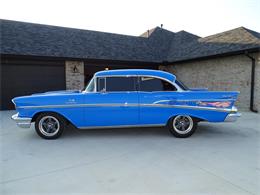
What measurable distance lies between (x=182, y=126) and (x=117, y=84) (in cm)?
207

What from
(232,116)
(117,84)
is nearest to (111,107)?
(117,84)

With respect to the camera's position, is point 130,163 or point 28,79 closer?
point 130,163

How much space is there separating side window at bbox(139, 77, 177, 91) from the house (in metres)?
6.10

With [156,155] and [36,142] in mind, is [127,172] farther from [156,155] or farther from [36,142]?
[36,142]

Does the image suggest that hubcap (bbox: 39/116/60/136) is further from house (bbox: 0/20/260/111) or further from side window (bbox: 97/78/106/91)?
house (bbox: 0/20/260/111)

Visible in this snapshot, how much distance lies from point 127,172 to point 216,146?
7.64 feet

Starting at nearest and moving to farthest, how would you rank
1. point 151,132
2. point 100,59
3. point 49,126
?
point 49,126, point 151,132, point 100,59

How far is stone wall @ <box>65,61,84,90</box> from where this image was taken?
11098mm

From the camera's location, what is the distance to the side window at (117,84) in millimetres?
Answer: 4648

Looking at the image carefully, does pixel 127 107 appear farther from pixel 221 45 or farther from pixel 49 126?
pixel 221 45

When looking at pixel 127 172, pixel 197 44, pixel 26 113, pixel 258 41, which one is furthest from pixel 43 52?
pixel 258 41

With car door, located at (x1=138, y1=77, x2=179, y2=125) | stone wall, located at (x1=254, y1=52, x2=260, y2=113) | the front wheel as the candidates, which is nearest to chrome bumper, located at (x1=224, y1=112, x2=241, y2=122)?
the front wheel

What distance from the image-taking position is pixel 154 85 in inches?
185

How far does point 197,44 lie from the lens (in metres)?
12.8
